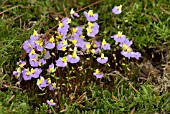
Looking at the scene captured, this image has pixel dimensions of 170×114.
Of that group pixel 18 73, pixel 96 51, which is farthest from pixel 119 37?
pixel 18 73

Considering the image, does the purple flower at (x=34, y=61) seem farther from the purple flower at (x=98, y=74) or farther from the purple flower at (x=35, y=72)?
the purple flower at (x=98, y=74)

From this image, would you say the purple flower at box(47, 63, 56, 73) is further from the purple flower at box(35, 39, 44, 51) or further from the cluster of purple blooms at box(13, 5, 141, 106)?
the purple flower at box(35, 39, 44, 51)

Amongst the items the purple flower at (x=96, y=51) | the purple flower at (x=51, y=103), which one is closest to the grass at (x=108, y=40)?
the purple flower at (x=51, y=103)

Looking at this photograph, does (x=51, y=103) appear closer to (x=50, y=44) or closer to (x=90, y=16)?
(x=50, y=44)

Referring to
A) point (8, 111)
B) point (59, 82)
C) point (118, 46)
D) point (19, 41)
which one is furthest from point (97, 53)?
point (8, 111)

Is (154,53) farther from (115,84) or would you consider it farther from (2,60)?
(2,60)

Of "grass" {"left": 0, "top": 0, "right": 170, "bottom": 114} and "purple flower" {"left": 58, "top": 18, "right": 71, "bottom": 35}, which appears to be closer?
"grass" {"left": 0, "top": 0, "right": 170, "bottom": 114}

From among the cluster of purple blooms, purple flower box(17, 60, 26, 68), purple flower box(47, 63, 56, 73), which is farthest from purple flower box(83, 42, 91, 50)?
purple flower box(17, 60, 26, 68)
